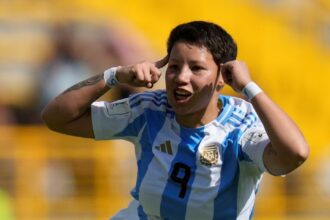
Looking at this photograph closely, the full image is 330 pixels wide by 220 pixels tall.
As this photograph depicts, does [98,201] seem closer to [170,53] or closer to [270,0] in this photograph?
[270,0]

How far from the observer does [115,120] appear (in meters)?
4.62

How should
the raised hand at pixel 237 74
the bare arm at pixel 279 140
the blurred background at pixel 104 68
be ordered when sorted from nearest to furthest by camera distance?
the bare arm at pixel 279 140 → the raised hand at pixel 237 74 → the blurred background at pixel 104 68

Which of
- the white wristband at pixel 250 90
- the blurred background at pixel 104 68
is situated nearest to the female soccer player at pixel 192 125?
the white wristband at pixel 250 90

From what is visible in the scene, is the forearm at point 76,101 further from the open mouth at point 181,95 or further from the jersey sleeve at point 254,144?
the jersey sleeve at point 254,144

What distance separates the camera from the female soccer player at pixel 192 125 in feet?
14.3

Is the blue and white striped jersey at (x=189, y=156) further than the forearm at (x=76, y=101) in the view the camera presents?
No

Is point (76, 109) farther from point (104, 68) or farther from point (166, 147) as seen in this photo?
point (104, 68)

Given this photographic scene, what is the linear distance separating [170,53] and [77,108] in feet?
1.51

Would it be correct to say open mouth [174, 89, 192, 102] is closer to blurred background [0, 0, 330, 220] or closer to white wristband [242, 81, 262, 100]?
white wristband [242, 81, 262, 100]

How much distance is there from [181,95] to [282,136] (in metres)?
0.45

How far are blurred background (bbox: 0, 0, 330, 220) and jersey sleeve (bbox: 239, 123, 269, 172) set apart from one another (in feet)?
16.0

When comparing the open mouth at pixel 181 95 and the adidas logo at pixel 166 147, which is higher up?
the open mouth at pixel 181 95

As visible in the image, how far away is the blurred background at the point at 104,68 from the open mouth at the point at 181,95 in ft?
16.0

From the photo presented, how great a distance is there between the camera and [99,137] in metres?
4.68
